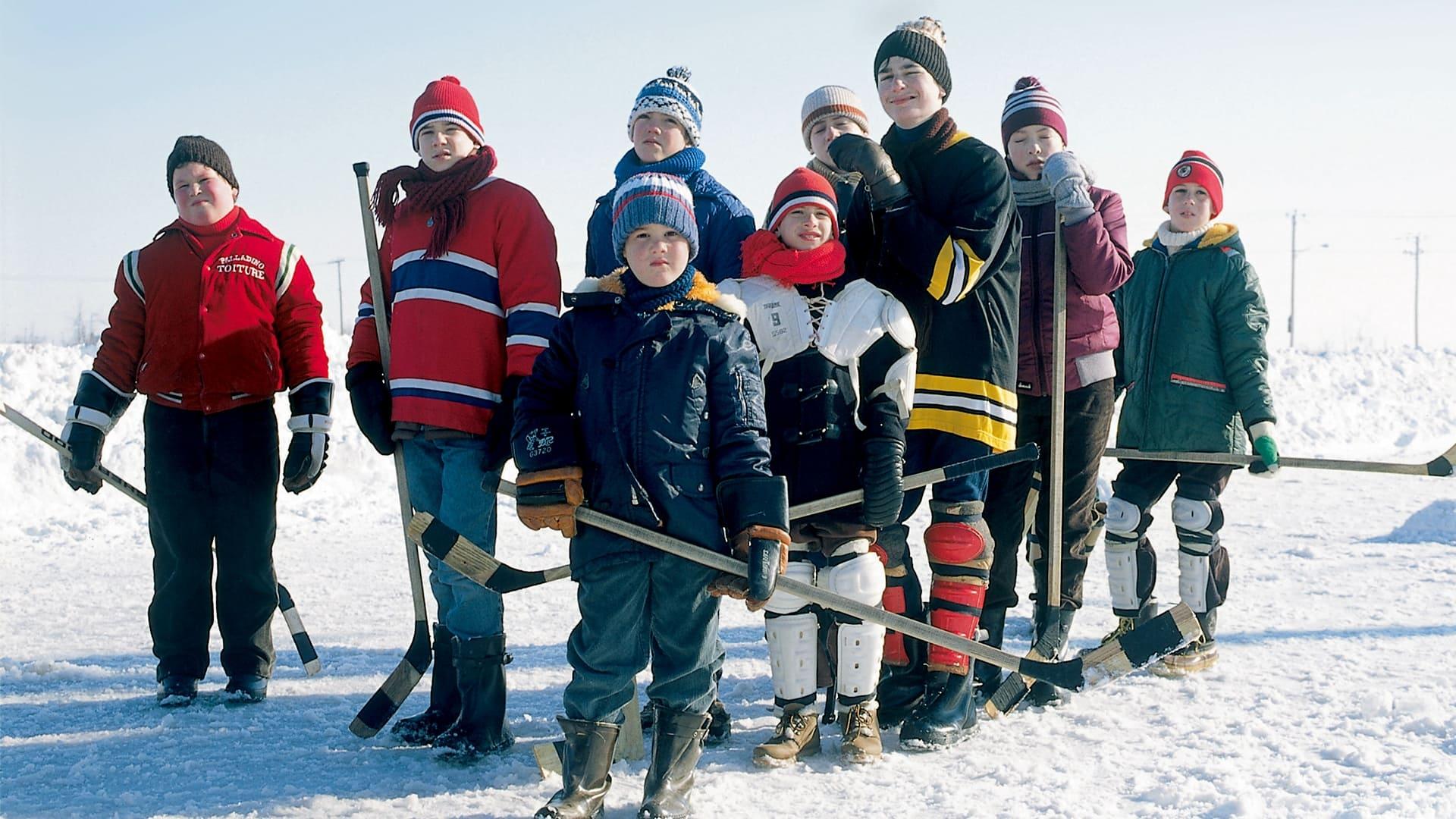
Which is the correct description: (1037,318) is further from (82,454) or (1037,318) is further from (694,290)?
(82,454)

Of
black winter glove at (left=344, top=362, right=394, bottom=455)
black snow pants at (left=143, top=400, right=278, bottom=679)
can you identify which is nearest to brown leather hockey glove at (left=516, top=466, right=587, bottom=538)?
black winter glove at (left=344, top=362, right=394, bottom=455)

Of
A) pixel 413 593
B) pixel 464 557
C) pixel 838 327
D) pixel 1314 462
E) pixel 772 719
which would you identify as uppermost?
pixel 838 327

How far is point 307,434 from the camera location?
13.9 feet

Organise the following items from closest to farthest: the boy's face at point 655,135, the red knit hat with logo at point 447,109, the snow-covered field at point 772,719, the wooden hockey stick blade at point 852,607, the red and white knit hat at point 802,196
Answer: the wooden hockey stick blade at point 852,607
the snow-covered field at point 772,719
the red and white knit hat at point 802,196
the red knit hat with logo at point 447,109
the boy's face at point 655,135

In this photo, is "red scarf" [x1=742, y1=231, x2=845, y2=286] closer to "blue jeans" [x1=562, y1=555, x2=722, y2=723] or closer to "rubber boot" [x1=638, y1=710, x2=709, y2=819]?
"blue jeans" [x1=562, y1=555, x2=722, y2=723]

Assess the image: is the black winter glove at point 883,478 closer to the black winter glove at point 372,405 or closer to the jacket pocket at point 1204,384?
the black winter glove at point 372,405

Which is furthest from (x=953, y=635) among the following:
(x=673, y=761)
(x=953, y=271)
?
(x=953, y=271)

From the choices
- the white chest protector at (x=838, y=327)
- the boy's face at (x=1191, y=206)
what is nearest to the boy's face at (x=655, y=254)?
the white chest protector at (x=838, y=327)

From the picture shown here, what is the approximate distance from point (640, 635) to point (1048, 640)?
203 centimetres

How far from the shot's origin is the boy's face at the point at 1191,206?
4.84m

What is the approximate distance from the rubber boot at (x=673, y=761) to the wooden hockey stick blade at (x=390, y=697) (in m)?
1.10

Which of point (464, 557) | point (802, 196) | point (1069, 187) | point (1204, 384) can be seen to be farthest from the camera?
point (1204, 384)

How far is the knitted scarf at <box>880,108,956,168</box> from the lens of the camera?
12.2 ft

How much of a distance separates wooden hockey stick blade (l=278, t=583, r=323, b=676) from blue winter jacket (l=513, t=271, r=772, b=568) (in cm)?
186
